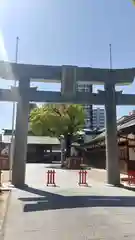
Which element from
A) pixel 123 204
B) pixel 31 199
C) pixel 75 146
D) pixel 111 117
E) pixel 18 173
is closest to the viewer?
pixel 123 204

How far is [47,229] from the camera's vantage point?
6648 millimetres

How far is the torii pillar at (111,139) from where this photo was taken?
16.2 m

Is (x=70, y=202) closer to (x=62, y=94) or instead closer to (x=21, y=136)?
(x=21, y=136)

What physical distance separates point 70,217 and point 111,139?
9.03m

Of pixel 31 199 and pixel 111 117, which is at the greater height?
pixel 111 117

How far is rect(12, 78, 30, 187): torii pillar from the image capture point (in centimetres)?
1525

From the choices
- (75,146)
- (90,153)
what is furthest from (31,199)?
(75,146)

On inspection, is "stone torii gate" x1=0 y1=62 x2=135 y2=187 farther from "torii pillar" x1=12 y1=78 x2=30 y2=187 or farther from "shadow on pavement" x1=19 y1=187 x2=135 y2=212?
"shadow on pavement" x1=19 y1=187 x2=135 y2=212

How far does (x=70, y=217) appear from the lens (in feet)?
26.3

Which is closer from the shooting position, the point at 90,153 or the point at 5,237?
the point at 5,237

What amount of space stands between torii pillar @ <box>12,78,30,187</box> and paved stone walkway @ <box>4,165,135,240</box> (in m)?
2.91

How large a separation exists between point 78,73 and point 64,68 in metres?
0.92

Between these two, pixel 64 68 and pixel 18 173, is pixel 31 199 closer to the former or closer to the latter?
pixel 18 173

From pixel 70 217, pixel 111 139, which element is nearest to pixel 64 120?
pixel 111 139
